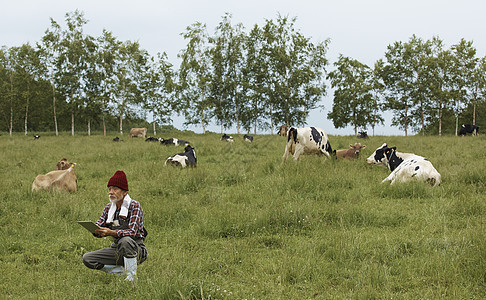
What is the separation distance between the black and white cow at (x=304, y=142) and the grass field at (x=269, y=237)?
195 cm

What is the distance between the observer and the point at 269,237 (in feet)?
19.2

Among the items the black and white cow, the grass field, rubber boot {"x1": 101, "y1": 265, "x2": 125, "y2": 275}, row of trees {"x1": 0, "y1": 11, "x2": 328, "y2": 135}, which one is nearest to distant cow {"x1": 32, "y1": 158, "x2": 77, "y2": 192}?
the grass field

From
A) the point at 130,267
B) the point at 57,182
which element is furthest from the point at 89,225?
the point at 57,182

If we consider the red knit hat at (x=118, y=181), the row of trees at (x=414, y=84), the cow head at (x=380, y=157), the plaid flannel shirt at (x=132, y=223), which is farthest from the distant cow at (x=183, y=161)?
the row of trees at (x=414, y=84)

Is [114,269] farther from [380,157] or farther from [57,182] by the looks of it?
[380,157]

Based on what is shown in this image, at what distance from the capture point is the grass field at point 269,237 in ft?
13.5

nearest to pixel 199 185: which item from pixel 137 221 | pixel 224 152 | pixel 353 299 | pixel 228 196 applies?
pixel 228 196

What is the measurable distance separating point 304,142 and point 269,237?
7.33 m

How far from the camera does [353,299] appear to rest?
3.82 m

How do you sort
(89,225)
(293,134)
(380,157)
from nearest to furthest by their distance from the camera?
(89,225) < (380,157) < (293,134)

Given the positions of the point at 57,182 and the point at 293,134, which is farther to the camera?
the point at 293,134

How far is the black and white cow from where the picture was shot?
12742 mm

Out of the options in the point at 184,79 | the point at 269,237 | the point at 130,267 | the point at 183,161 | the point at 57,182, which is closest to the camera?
the point at 130,267

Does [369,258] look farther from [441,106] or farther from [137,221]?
[441,106]
